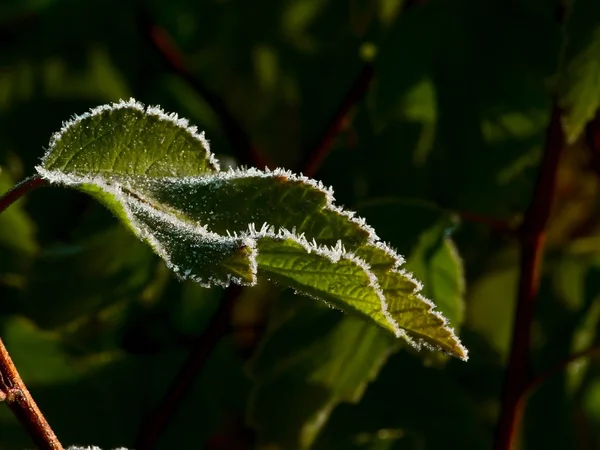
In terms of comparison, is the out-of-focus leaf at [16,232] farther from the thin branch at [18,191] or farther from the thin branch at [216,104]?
the thin branch at [18,191]

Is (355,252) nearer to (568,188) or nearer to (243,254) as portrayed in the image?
(243,254)

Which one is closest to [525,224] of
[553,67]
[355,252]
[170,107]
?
[553,67]

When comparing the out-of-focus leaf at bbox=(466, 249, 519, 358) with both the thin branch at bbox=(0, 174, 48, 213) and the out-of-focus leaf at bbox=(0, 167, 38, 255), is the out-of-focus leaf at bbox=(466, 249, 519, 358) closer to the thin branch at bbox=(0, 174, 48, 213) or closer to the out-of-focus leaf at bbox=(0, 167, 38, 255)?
the out-of-focus leaf at bbox=(0, 167, 38, 255)

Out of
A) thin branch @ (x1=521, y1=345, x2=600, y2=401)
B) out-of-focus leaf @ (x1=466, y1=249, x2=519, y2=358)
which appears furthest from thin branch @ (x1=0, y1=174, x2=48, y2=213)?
out-of-focus leaf @ (x1=466, y1=249, x2=519, y2=358)

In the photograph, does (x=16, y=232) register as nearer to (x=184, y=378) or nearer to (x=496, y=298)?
(x=184, y=378)

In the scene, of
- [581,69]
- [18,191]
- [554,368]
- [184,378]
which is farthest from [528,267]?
[18,191]

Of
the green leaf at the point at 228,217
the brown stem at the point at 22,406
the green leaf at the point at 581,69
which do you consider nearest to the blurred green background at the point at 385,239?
the green leaf at the point at 581,69
